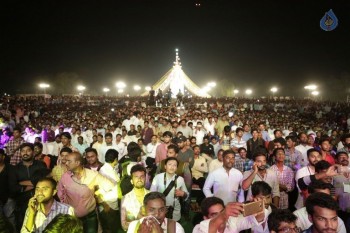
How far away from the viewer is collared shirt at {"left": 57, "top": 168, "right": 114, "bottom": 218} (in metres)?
3.97

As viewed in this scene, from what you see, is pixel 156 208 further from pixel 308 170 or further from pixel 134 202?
pixel 308 170

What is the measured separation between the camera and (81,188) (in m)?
4.02

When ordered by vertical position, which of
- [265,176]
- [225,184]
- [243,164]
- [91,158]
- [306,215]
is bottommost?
[306,215]

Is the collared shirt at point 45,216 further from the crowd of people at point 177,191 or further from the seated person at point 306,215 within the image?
the seated person at point 306,215

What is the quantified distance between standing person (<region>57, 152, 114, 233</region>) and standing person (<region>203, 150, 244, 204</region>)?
1630mm

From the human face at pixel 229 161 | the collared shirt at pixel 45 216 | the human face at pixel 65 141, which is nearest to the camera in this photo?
the collared shirt at pixel 45 216

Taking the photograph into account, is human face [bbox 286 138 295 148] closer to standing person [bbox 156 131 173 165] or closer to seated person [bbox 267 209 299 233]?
standing person [bbox 156 131 173 165]

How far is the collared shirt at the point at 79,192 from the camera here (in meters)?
3.97

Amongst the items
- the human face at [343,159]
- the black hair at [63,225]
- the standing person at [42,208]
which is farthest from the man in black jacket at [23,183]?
the human face at [343,159]

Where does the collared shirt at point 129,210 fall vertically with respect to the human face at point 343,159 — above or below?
below

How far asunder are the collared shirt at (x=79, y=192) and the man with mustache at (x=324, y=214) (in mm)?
2760

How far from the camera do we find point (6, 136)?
10789 mm

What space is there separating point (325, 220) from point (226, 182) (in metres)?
2.29

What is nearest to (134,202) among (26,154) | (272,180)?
(272,180)
